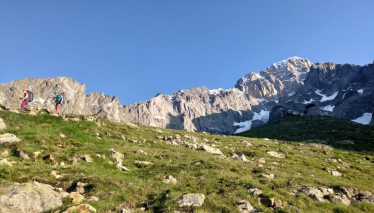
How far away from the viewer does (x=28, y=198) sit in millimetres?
9117

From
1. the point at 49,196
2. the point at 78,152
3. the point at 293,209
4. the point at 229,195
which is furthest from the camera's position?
the point at 78,152

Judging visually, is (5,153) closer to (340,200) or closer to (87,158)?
(87,158)

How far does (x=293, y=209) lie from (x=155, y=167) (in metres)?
10.6

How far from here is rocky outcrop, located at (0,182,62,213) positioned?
27.9ft

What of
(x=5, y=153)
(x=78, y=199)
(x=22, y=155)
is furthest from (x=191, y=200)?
(x=5, y=153)

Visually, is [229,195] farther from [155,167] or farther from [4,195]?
[4,195]

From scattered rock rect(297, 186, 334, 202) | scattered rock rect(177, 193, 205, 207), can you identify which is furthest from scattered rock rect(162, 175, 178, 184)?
scattered rock rect(297, 186, 334, 202)

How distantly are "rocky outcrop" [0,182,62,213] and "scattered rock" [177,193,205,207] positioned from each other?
19.3ft

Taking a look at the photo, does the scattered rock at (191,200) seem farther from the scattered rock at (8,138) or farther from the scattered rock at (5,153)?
the scattered rock at (8,138)

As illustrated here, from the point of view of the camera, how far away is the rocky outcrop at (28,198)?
8492mm

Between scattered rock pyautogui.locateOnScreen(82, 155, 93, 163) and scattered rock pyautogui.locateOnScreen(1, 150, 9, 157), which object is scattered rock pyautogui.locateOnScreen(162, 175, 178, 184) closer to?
scattered rock pyautogui.locateOnScreen(82, 155, 93, 163)

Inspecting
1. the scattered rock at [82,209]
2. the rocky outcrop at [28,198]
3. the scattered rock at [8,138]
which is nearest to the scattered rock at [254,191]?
the scattered rock at [82,209]

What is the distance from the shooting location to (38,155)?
15188 millimetres

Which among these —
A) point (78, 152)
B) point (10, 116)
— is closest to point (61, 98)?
point (10, 116)
